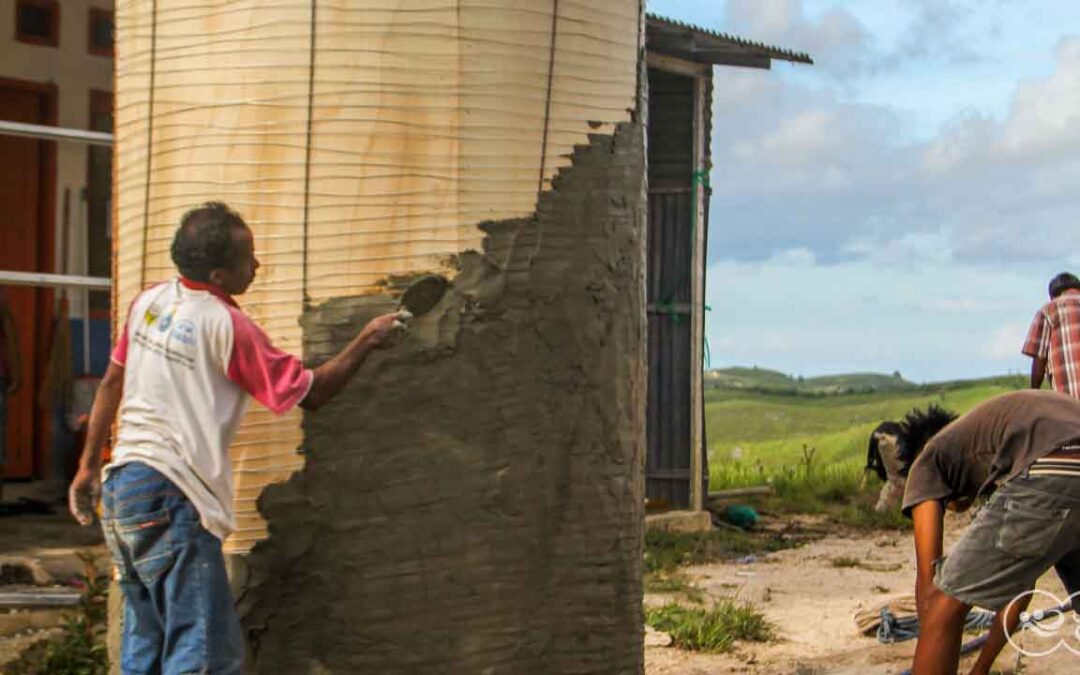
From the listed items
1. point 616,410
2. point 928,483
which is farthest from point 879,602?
point 616,410

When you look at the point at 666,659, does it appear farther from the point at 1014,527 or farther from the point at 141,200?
the point at 141,200

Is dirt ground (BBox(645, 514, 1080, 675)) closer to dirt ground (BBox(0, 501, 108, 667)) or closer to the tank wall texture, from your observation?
dirt ground (BBox(0, 501, 108, 667))

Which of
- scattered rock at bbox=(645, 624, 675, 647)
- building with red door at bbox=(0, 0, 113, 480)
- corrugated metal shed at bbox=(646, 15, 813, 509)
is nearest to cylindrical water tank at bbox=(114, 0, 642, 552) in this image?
scattered rock at bbox=(645, 624, 675, 647)

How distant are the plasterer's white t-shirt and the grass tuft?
3324 millimetres

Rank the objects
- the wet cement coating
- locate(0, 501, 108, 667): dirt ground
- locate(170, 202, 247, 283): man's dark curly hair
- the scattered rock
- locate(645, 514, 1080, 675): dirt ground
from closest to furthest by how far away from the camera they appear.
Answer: locate(170, 202, 247, 283): man's dark curly hair < the wet cement coating < locate(0, 501, 108, 667): dirt ground < locate(645, 514, 1080, 675): dirt ground < the scattered rock

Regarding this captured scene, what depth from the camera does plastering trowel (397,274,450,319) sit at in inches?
137

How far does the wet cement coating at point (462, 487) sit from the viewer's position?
347 cm

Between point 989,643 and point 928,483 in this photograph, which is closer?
point 928,483

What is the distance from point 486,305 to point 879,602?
159 inches

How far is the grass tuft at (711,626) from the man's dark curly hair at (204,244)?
3.50 meters

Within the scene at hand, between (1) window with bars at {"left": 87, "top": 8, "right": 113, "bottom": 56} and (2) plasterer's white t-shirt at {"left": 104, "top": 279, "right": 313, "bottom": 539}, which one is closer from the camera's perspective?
(2) plasterer's white t-shirt at {"left": 104, "top": 279, "right": 313, "bottom": 539}

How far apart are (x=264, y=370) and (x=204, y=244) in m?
0.33

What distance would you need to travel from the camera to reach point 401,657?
349 centimetres

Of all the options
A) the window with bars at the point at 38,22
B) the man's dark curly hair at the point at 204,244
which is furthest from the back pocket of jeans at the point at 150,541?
the window with bars at the point at 38,22
